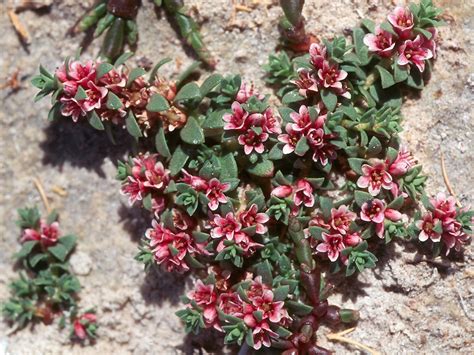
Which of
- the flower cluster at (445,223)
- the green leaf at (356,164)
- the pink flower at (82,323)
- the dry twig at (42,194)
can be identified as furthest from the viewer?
the dry twig at (42,194)

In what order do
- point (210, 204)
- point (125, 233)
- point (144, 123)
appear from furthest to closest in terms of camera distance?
point (125, 233), point (144, 123), point (210, 204)

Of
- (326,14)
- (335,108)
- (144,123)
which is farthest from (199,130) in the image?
(326,14)

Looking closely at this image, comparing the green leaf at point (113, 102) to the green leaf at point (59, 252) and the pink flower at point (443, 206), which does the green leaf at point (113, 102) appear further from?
the pink flower at point (443, 206)

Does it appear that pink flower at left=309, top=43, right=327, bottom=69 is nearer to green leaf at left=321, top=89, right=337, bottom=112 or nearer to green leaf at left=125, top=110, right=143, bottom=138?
green leaf at left=321, top=89, right=337, bottom=112

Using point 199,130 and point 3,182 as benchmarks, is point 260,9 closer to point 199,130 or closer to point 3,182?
point 199,130

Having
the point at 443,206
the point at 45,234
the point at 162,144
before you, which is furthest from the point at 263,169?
the point at 45,234

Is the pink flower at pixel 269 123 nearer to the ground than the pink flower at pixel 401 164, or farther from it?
farther from it

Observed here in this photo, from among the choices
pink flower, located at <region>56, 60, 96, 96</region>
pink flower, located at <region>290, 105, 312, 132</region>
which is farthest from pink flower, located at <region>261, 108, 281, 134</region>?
pink flower, located at <region>56, 60, 96, 96</region>

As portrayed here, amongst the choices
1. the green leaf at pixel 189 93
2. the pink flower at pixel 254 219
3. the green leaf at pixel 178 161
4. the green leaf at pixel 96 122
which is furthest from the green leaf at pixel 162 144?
the pink flower at pixel 254 219
